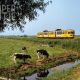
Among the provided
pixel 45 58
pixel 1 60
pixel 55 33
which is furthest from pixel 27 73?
pixel 55 33

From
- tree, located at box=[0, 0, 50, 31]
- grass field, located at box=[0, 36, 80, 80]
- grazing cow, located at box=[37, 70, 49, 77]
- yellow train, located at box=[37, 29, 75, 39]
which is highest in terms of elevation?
tree, located at box=[0, 0, 50, 31]

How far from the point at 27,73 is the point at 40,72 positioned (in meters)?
1.97

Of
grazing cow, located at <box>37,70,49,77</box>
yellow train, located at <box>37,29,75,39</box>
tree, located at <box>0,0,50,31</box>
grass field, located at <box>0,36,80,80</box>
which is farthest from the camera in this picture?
yellow train, located at <box>37,29,75,39</box>

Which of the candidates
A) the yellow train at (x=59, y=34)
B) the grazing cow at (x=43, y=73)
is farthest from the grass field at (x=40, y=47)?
the yellow train at (x=59, y=34)

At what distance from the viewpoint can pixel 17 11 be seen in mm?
29125

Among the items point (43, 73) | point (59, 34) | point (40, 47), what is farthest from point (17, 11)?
point (59, 34)

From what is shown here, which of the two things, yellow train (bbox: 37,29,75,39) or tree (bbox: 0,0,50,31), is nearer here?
tree (bbox: 0,0,50,31)

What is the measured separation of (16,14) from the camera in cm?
2931

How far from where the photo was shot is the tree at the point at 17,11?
27767mm

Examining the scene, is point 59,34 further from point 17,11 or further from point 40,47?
point 17,11

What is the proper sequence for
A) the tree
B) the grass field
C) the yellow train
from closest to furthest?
the tree → the grass field → the yellow train

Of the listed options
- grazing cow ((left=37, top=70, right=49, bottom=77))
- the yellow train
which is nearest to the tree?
grazing cow ((left=37, top=70, right=49, bottom=77))

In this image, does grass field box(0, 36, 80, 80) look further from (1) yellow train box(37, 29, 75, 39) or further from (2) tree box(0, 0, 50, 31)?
(1) yellow train box(37, 29, 75, 39)

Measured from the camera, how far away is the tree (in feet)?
91.1
